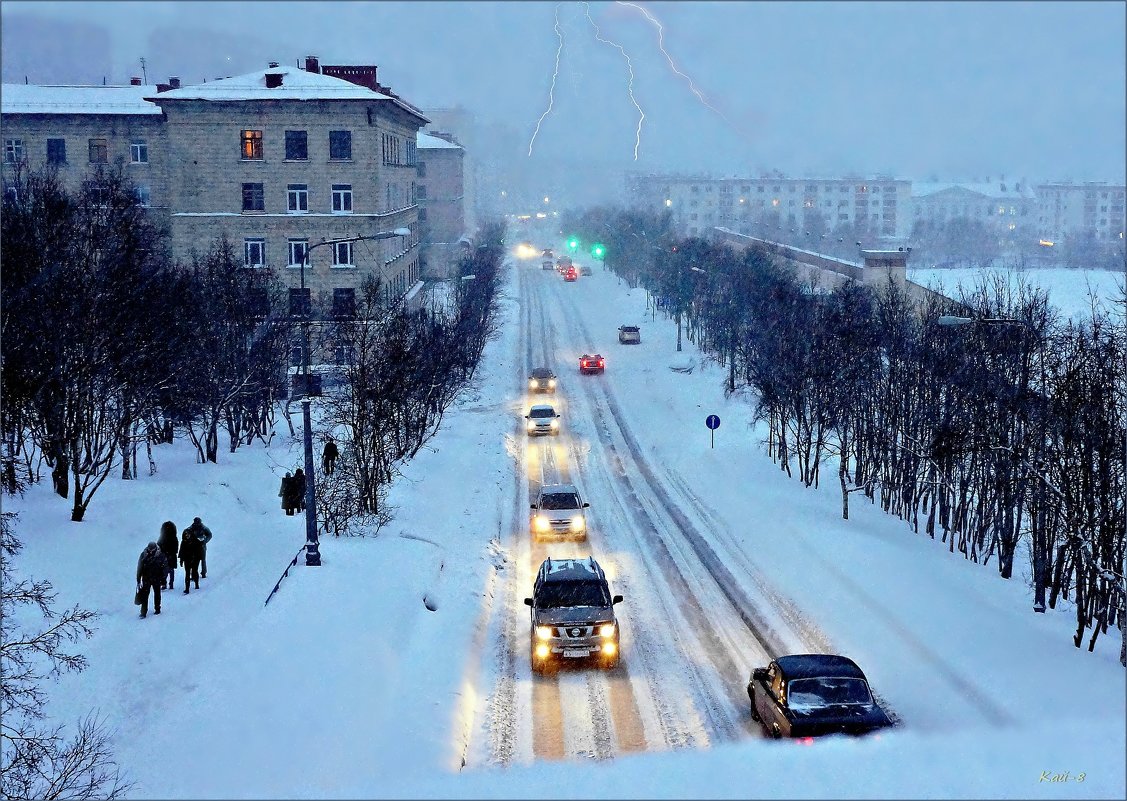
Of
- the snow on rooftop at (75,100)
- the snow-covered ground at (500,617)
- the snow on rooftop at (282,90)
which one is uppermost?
the snow on rooftop at (75,100)

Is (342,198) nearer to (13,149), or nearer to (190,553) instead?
(13,149)

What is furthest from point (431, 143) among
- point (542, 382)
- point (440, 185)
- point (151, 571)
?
point (151, 571)

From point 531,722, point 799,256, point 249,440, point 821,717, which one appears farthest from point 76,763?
point 799,256

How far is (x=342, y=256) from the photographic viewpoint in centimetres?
5281

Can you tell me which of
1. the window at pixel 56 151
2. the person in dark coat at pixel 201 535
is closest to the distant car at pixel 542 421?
the person in dark coat at pixel 201 535

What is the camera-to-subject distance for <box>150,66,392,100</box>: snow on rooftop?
50.9m

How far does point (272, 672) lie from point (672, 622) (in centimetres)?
858

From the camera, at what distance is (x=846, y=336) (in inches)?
1280

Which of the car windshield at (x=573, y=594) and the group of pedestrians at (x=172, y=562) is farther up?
the group of pedestrians at (x=172, y=562)

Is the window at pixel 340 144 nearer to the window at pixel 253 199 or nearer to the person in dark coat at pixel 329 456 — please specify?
the window at pixel 253 199

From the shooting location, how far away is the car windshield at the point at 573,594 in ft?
60.7

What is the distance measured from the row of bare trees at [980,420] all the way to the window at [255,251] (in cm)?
2562

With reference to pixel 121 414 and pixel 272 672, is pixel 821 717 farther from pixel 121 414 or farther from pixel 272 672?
pixel 121 414

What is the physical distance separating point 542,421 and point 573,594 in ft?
79.2
